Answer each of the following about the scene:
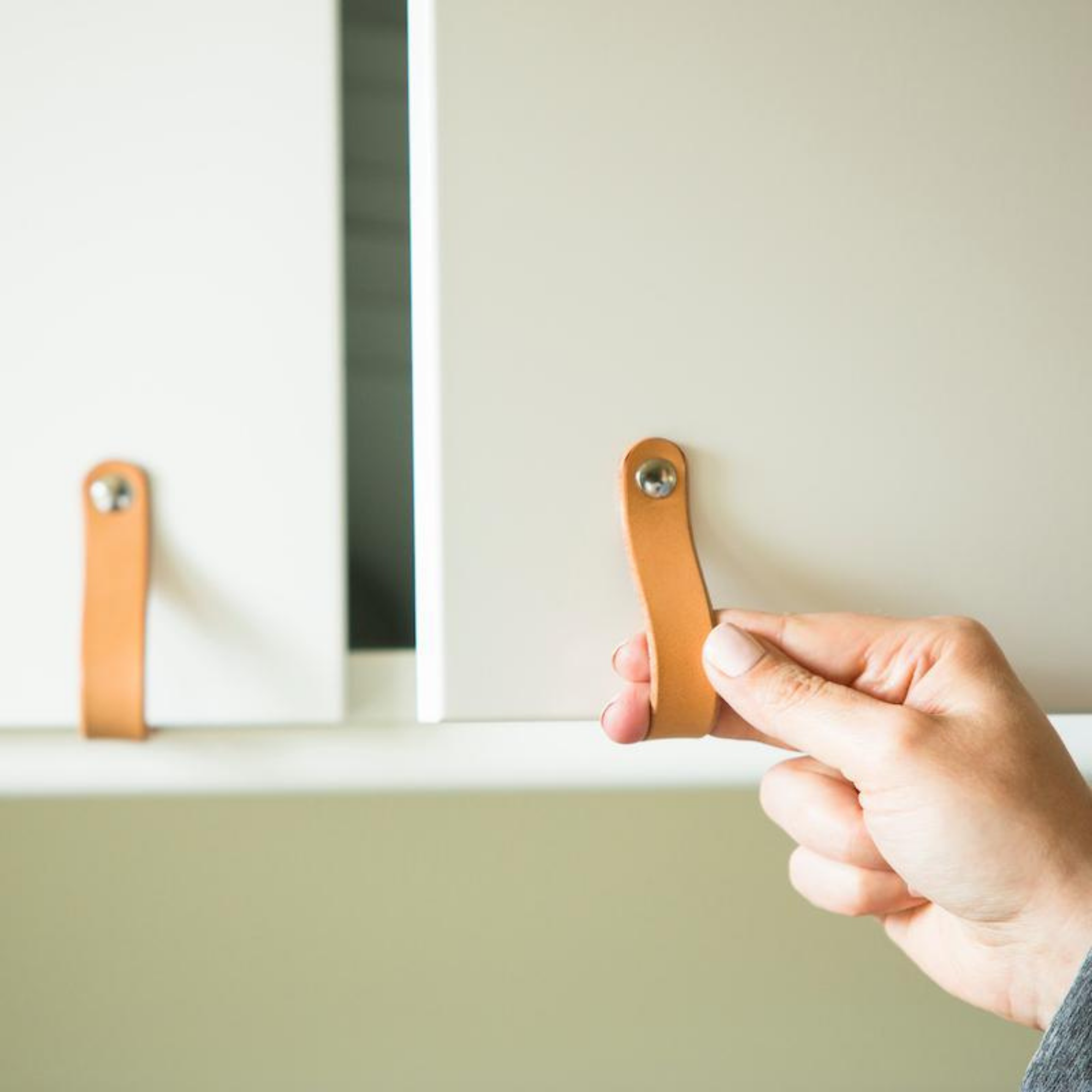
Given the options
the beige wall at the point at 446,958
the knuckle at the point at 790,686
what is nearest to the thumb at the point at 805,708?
the knuckle at the point at 790,686

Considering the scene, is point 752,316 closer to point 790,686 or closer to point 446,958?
point 790,686

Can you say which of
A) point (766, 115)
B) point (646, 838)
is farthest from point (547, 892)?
point (766, 115)

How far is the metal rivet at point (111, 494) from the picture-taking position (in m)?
0.35

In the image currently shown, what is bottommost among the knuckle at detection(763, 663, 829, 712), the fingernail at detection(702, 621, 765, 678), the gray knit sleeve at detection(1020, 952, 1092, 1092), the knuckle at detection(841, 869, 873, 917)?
the gray knit sleeve at detection(1020, 952, 1092, 1092)

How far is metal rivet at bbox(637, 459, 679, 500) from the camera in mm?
363

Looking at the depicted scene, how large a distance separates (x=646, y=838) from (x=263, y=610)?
19.4 inches

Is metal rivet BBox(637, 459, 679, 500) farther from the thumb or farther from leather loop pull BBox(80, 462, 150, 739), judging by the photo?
leather loop pull BBox(80, 462, 150, 739)

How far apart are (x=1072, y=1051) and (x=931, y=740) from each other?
12 centimetres

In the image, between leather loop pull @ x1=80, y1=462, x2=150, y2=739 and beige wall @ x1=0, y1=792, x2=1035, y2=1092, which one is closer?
leather loop pull @ x1=80, y1=462, x2=150, y2=739

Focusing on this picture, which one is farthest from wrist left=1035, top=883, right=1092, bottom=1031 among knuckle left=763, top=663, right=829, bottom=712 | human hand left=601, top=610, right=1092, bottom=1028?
knuckle left=763, top=663, right=829, bottom=712

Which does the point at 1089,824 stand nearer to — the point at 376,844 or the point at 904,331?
the point at 904,331

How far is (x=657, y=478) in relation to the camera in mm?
365

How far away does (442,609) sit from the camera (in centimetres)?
36

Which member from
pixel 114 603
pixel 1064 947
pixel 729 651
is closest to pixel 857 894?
pixel 1064 947
